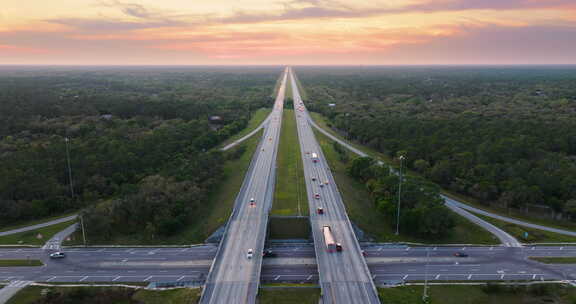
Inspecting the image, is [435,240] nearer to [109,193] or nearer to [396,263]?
[396,263]

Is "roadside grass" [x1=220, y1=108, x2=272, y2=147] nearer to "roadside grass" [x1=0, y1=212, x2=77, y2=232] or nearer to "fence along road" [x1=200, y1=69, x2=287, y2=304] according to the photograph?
"fence along road" [x1=200, y1=69, x2=287, y2=304]

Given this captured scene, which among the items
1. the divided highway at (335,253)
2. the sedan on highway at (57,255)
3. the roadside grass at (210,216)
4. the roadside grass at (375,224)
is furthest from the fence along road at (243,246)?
the sedan on highway at (57,255)

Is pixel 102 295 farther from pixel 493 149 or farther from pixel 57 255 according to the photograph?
pixel 493 149

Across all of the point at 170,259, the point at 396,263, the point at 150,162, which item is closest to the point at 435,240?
the point at 396,263

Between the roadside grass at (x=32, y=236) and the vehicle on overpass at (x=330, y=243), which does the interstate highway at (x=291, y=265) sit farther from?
the vehicle on overpass at (x=330, y=243)

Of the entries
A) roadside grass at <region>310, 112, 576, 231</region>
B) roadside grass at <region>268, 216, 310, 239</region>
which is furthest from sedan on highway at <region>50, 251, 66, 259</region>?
roadside grass at <region>310, 112, 576, 231</region>

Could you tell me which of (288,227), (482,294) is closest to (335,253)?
(288,227)
